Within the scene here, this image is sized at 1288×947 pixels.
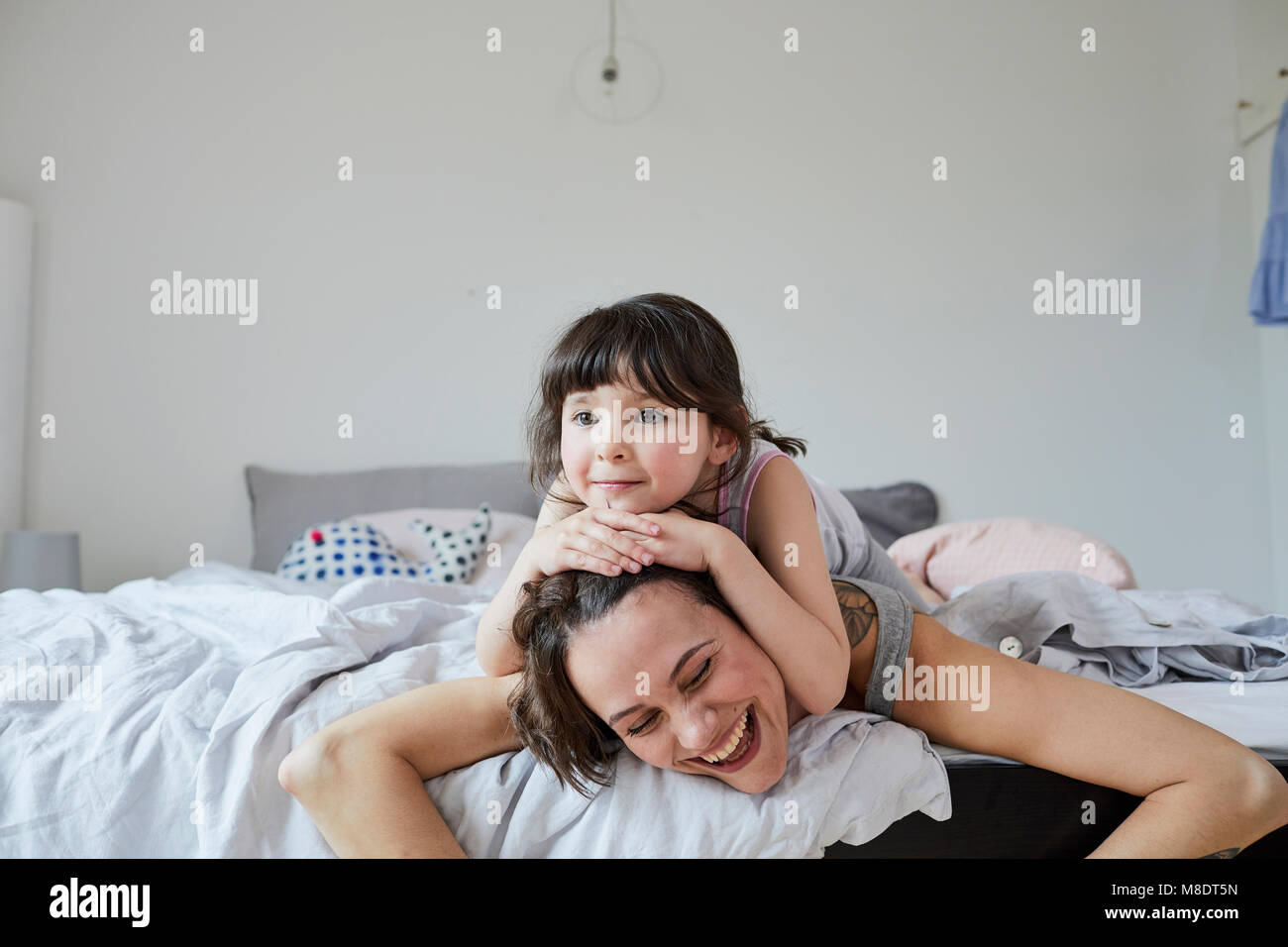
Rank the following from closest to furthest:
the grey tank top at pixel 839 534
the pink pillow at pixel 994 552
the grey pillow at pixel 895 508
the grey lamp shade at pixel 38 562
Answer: the grey tank top at pixel 839 534 → the pink pillow at pixel 994 552 → the grey lamp shade at pixel 38 562 → the grey pillow at pixel 895 508

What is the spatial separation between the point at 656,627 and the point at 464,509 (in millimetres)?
1820

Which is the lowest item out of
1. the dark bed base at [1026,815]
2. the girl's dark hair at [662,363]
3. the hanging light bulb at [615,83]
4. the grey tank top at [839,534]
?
the dark bed base at [1026,815]

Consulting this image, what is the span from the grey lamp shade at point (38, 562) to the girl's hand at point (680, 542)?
2.36 meters

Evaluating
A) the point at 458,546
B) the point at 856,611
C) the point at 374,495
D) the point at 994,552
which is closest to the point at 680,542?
the point at 856,611

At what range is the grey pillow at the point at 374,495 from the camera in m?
2.74

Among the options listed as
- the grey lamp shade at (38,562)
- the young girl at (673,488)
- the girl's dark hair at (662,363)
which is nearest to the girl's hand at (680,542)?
the young girl at (673,488)

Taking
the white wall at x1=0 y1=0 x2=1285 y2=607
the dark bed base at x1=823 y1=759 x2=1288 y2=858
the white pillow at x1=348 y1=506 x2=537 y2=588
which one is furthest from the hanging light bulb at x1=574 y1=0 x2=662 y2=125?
the dark bed base at x1=823 y1=759 x2=1288 y2=858

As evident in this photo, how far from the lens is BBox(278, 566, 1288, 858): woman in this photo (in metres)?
0.92

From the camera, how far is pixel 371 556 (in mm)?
2316

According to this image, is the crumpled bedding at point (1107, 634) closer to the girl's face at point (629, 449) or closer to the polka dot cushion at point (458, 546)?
the girl's face at point (629, 449)

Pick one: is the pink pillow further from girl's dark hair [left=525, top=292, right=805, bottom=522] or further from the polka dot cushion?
girl's dark hair [left=525, top=292, right=805, bottom=522]

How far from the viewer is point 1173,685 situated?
49.2 inches

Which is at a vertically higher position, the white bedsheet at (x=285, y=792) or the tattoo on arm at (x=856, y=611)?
the tattoo on arm at (x=856, y=611)

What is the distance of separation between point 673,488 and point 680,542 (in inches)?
5.5
